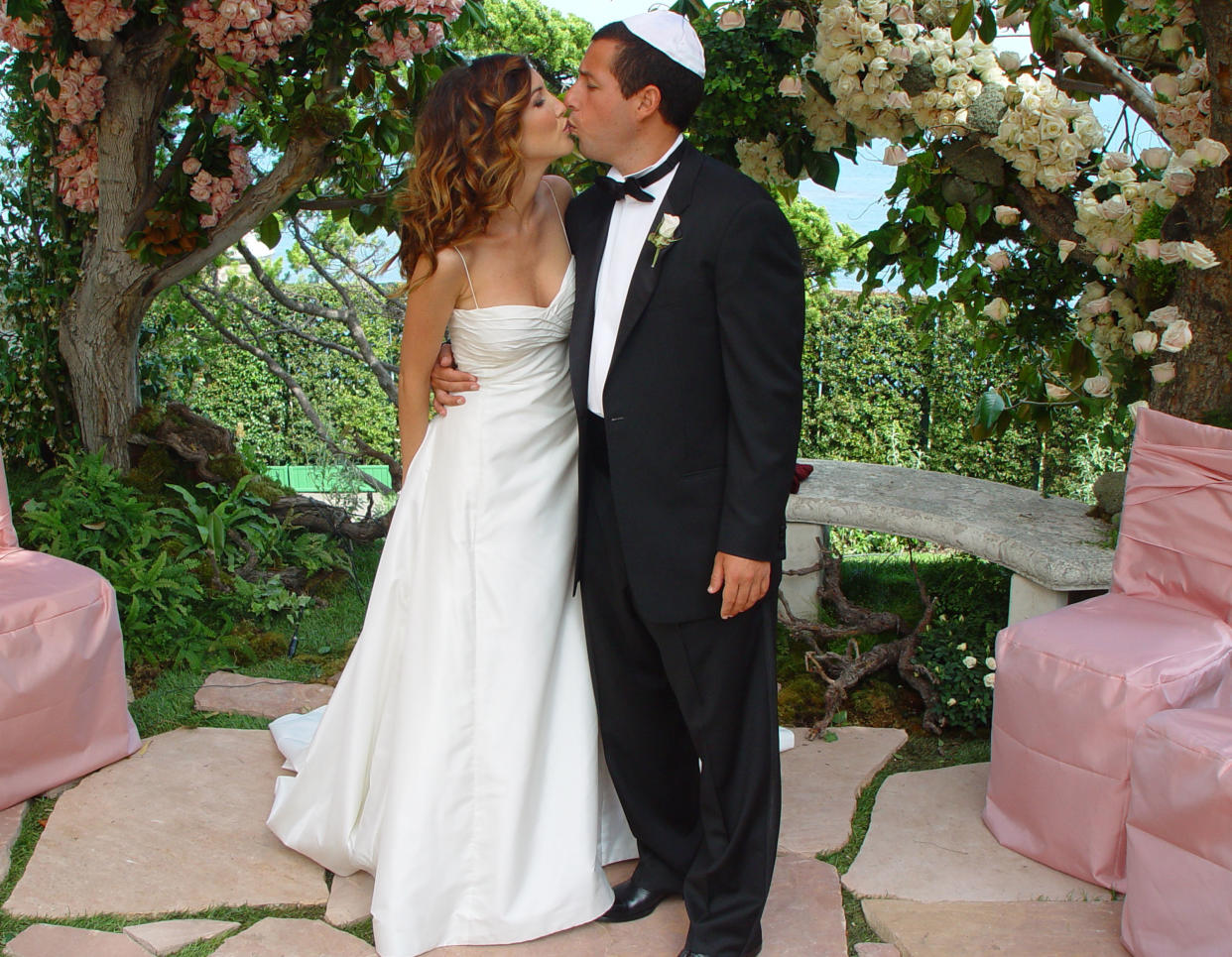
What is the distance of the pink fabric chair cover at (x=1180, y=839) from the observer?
231 centimetres

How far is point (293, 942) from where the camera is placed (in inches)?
103

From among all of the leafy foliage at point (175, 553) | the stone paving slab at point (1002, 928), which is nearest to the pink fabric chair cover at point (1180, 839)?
the stone paving slab at point (1002, 928)

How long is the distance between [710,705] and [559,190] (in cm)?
127

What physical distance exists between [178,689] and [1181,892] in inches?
125

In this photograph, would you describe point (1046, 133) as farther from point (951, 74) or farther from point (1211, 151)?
point (1211, 151)

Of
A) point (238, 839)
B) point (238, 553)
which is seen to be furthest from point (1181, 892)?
point (238, 553)

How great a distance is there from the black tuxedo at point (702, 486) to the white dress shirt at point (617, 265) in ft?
0.11

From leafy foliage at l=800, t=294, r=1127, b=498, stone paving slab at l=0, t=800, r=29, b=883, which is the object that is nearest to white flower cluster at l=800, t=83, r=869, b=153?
stone paving slab at l=0, t=800, r=29, b=883

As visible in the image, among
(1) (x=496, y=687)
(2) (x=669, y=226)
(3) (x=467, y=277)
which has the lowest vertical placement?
(1) (x=496, y=687)

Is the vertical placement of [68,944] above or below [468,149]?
below

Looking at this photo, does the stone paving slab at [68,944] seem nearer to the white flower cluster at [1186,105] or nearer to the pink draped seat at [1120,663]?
the pink draped seat at [1120,663]

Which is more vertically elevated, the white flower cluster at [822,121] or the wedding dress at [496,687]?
the white flower cluster at [822,121]

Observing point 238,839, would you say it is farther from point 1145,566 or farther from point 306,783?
point 1145,566

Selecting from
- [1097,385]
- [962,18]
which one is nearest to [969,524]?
[1097,385]
